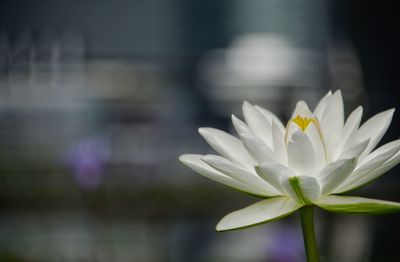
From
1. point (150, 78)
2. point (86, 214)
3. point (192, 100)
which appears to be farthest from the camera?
point (192, 100)

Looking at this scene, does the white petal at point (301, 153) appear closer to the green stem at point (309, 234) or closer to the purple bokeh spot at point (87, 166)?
the green stem at point (309, 234)

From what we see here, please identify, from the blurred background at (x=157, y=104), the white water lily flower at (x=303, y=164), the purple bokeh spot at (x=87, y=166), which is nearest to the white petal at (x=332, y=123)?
the white water lily flower at (x=303, y=164)

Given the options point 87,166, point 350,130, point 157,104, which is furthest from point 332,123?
point 157,104

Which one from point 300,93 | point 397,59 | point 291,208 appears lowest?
point 291,208

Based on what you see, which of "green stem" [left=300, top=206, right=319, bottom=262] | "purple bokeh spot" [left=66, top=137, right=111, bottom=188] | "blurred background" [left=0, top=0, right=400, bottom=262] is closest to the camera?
"green stem" [left=300, top=206, right=319, bottom=262]

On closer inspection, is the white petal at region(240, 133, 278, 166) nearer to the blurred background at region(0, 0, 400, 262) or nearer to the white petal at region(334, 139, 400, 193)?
the white petal at region(334, 139, 400, 193)

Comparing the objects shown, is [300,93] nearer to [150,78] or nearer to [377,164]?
[150,78]

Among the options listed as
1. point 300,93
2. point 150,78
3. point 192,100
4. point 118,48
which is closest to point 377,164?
point 300,93

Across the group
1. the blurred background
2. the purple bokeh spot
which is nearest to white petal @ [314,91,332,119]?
the blurred background
